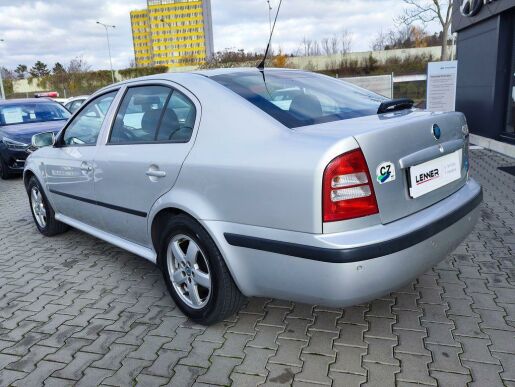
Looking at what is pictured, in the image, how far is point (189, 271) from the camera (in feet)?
9.32

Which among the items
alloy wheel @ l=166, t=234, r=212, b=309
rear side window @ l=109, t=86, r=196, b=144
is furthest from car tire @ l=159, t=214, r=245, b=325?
rear side window @ l=109, t=86, r=196, b=144

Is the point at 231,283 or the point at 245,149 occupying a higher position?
the point at 245,149

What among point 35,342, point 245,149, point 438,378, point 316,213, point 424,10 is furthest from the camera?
point 424,10

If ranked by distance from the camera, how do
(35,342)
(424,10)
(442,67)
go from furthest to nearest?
Answer: 1. (424,10)
2. (442,67)
3. (35,342)

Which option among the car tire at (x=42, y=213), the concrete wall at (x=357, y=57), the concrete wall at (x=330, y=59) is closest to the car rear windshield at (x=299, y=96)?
the car tire at (x=42, y=213)

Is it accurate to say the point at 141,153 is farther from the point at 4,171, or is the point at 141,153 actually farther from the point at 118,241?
the point at 4,171

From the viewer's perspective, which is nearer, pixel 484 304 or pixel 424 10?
pixel 484 304

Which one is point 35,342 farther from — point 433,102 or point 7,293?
point 433,102

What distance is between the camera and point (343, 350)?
251cm

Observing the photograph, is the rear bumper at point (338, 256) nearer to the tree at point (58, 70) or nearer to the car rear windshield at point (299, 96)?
the car rear windshield at point (299, 96)

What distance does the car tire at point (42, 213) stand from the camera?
4734 millimetres

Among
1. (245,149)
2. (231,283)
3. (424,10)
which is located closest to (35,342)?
(231,283)

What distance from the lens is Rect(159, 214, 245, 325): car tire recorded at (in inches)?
102

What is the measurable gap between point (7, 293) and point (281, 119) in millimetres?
2697
